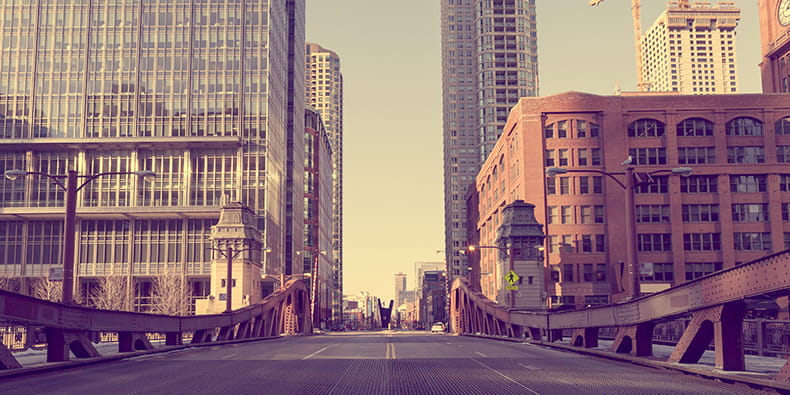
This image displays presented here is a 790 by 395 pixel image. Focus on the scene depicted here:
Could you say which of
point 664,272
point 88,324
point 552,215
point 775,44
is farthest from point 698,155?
point 88,324

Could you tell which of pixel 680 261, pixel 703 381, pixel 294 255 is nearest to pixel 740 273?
pixel 703 381

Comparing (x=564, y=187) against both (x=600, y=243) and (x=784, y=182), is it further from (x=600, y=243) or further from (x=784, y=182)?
(x=784, y=182)

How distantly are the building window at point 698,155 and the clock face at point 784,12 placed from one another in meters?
26.3

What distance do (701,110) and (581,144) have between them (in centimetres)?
1426

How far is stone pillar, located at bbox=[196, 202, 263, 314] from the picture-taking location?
51031 mm

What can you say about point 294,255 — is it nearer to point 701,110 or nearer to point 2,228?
point 2,228

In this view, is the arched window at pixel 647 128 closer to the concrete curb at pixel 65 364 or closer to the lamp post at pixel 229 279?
the lamp post at pixel 229 279

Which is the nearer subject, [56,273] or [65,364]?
[65,364]

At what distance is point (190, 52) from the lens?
347 feet

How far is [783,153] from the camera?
8525 cm

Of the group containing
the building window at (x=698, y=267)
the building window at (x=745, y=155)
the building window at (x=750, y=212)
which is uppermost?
the building window at (x=745, y=155)

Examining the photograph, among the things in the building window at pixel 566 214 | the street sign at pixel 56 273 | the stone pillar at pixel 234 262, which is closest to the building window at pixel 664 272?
the building window at pixel 566 214

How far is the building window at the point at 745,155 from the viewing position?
3366 inches

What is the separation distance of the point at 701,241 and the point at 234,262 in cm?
5627
